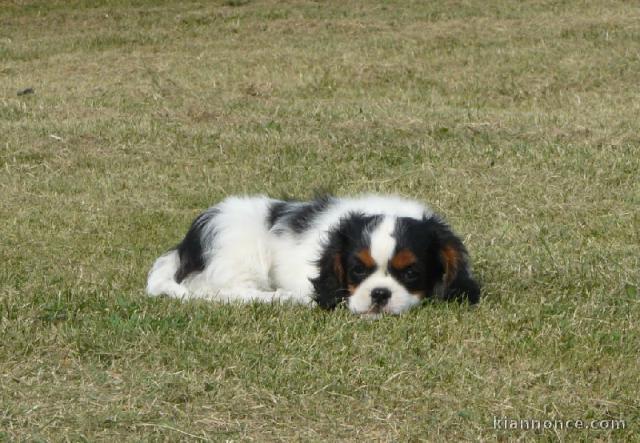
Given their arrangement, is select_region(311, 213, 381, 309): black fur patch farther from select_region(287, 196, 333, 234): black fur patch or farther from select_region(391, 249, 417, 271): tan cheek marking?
select_region(287, 196, 333, 234): black fur patch

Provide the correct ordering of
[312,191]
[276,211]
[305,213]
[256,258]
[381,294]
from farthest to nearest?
1. [312,191]
2. [276,211]
3. [305,213]
4. [256,258]
5. [381,294]

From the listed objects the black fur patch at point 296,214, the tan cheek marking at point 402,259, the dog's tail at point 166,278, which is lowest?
the dog's tail at point 166,278

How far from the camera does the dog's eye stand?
616 cm

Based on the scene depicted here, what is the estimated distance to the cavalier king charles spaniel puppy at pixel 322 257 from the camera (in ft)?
20.2

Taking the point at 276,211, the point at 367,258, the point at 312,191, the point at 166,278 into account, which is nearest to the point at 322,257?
the point at 367,258

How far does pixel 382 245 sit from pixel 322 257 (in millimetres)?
512

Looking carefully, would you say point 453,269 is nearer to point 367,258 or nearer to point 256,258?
point 367,258

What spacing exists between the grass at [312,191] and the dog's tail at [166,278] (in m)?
0.25

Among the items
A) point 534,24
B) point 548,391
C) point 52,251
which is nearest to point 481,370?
point 548,391

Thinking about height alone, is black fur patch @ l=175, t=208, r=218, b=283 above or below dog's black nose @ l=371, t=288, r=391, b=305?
above

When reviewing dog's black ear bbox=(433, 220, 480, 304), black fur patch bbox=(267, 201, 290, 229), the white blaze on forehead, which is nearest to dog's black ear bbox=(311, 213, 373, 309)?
the white blaze on forehead

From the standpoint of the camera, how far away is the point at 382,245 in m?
6.15

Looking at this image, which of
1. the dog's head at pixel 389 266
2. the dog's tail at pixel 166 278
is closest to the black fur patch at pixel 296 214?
the dog's head at pixel 389 266

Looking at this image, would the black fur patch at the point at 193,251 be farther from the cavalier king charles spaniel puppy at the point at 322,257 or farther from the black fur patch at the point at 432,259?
the black fur patch at the point at 432,259
